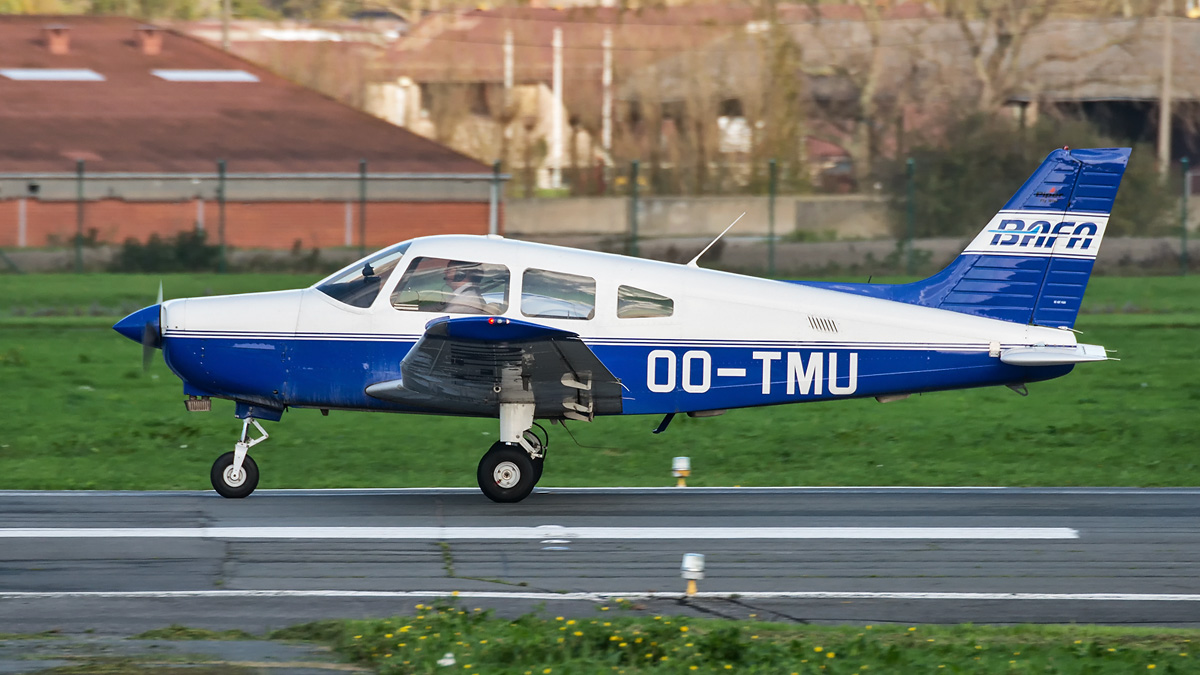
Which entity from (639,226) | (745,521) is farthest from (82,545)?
(639,226)

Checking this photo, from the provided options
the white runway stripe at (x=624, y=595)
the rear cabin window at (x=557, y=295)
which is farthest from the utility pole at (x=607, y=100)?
the white runway stripe at (x=624, y=595)

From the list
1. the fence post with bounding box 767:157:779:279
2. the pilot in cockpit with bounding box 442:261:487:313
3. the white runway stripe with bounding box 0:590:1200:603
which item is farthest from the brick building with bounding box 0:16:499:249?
the white runway stripe with bounding box 0:590:1200:603

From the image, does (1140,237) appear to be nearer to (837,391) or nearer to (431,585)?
(837,391)

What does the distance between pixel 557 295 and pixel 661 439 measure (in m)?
4.10

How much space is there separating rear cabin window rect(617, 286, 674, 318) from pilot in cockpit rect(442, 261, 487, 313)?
3.69 ft

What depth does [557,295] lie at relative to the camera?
11.6 m

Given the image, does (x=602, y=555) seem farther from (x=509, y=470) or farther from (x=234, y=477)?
(x=234, y=477)

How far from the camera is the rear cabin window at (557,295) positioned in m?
11.6

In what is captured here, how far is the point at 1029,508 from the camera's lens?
11914 mm

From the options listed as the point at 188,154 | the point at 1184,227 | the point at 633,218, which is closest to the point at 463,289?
the point at 633,218

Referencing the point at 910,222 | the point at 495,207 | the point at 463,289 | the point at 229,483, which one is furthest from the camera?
the point at 495,207

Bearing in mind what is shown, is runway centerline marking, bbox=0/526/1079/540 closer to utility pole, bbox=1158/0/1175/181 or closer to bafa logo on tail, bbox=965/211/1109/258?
bafa logo on tail, bbox=965/211/1109/258

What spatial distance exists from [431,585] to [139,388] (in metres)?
9.88

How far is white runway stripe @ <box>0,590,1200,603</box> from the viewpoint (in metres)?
8.73
